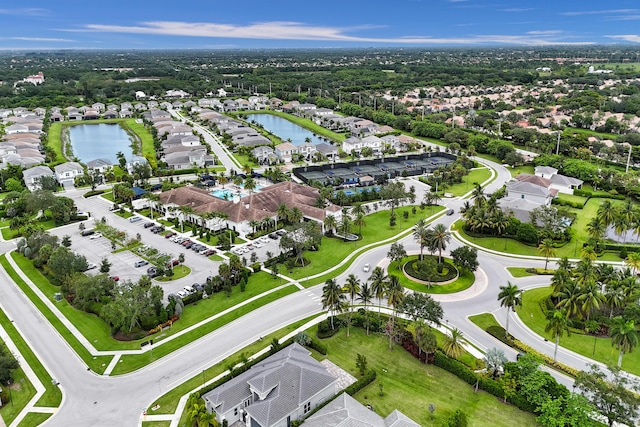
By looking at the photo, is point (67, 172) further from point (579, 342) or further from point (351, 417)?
point (579, 342)

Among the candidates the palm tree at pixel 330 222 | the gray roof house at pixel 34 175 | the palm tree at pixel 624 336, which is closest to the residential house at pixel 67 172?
the gray roof house at pixel 34 175

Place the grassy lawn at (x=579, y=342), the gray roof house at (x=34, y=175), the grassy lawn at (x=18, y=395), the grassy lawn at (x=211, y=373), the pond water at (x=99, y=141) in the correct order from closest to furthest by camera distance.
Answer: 1. the grassy lawn at (x=18, y=395)
2. the grassy lawn at (x=211, y=373)
3. the grassy lawn at (x=579, y=342)
4. the gray roof house at (x=34, y=175)
5. the pond water at (x=99, y=141)

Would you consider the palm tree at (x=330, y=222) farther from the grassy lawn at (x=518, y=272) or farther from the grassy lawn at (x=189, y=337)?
the grassy lawn at (x=518, y=272)

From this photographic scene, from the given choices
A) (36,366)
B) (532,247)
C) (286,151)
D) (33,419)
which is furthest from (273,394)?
(286,151)

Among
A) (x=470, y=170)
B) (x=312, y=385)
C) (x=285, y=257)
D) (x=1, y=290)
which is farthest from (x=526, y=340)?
(x=470, y=170)

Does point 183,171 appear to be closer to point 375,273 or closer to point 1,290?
point 1,290

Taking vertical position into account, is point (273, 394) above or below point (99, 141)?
below

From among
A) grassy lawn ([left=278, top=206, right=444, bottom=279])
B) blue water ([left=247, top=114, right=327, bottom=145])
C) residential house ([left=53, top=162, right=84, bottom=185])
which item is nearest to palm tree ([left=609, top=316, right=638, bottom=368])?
grassy lawn ([left=278, top=206, right=444, bottom=279])
